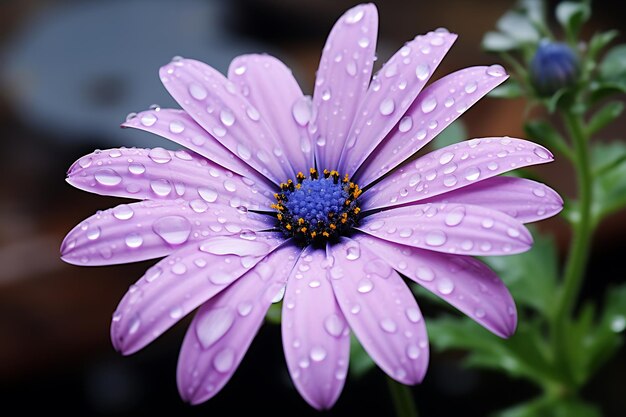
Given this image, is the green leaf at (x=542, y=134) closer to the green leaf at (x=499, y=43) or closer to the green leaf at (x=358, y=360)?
the green leaf at (x=499, y=43)

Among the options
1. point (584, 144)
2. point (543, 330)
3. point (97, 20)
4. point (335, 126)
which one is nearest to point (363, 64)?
point (335, 126)

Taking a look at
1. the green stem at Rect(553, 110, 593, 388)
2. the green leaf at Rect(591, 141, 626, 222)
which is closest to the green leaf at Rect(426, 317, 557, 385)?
the green stem at Rect(553, 110, 593, 388)

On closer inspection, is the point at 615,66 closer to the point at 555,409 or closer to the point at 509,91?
the point at 509,91

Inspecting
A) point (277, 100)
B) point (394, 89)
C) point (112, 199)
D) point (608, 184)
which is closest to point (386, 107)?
point (394, 89)

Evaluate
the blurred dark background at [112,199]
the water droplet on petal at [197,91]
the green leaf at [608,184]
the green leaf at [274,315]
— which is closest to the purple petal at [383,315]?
the green leaf at [274,315]

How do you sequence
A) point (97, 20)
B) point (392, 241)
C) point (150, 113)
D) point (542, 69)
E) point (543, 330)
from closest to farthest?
point (392, 241), point (150, 113), point (542, 69), point (543, 330), point (97, 20)

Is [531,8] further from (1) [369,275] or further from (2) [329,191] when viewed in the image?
(1) [369,275]
